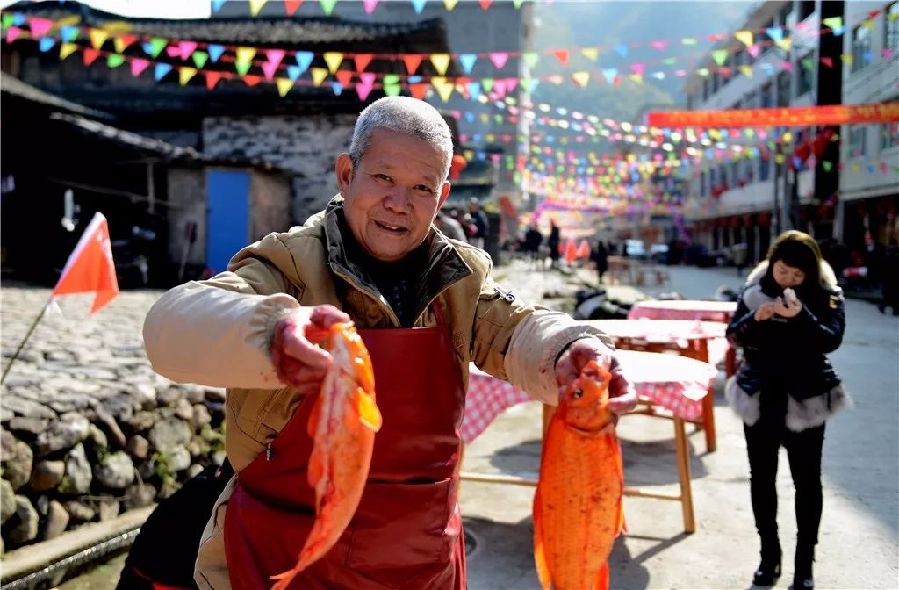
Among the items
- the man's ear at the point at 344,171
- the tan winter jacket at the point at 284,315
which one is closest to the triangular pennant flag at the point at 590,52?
the tan winter jacket at the point at 284,315

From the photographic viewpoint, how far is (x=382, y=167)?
76.9 inches

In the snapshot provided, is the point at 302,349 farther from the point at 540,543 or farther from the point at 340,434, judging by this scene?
the point at 540,543

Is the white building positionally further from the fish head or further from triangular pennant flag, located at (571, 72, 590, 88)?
the fish head

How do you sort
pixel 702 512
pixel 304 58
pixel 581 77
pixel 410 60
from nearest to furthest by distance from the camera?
pixel 702 512, pixel 581 77, pixel 304 58, pixel 410 60

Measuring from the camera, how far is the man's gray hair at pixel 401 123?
196cm

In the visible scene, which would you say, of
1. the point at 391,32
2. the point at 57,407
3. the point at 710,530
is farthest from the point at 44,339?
the point at 391,32

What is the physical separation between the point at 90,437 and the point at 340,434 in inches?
149

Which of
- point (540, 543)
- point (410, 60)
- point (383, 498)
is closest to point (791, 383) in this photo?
point (540, 543)

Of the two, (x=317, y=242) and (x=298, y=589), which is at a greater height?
(x=317, y=242)

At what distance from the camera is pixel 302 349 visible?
1.39m

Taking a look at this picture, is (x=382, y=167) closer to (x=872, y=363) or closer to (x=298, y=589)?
(x=298, y=589)

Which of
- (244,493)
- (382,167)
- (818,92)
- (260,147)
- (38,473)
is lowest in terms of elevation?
(38,473)

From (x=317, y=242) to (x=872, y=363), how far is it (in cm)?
1086

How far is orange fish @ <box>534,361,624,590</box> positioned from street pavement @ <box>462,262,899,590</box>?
2.43 meters
